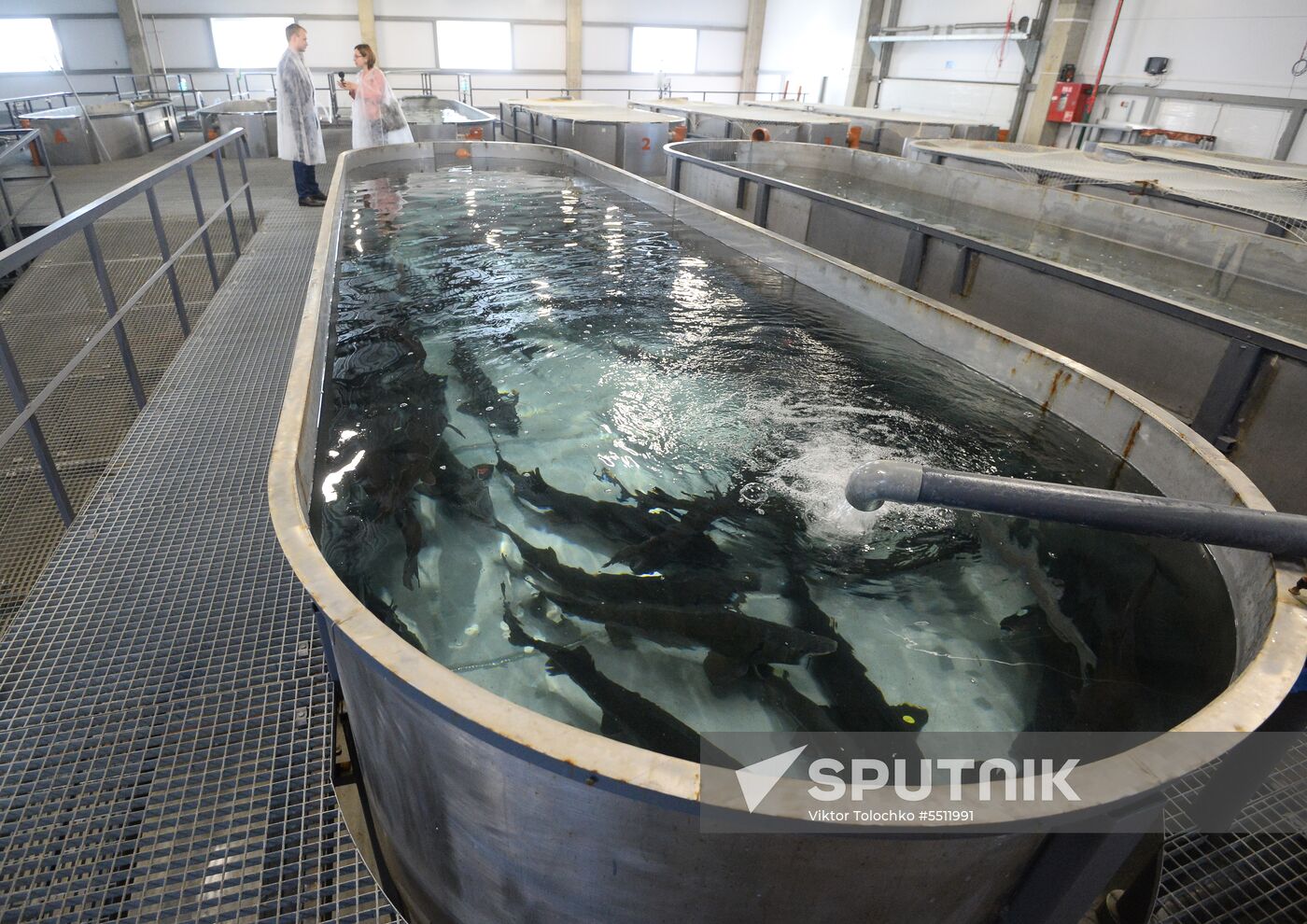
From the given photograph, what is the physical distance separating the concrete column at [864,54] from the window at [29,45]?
17422 mm

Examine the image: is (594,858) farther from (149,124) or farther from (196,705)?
(149,124)

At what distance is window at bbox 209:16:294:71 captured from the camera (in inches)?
670

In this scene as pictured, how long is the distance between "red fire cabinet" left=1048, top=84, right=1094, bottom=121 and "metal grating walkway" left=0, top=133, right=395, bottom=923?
12685mm

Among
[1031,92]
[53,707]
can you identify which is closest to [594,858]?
[53,707]

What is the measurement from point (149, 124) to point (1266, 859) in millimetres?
14907

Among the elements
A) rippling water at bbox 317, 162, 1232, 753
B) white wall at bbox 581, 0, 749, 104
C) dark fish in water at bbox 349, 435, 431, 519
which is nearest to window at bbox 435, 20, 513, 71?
white wall at bbox 581, 0, 749, 104

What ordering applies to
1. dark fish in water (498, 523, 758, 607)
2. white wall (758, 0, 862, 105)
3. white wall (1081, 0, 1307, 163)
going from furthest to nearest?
white wall (758, 0, 862, 105)
white wall (1081, 0, 1307, 163)
dark fish in water (498, 523, 758, 607)

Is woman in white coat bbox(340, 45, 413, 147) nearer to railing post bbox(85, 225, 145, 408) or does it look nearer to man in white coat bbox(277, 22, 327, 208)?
man in white coat bbox(277, 22, 327, 208)

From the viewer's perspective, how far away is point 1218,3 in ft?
30.0

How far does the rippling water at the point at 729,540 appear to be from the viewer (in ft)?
6.30

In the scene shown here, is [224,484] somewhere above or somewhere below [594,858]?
below

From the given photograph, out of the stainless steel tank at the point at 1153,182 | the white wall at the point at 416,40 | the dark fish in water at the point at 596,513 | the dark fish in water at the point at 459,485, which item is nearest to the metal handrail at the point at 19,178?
the dark fish in water at the point at 459,485

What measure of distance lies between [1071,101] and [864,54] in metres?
6.25

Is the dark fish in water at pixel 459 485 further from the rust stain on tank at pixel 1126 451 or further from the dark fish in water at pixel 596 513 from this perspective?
the rust stain on tank at pixel 1126 451
